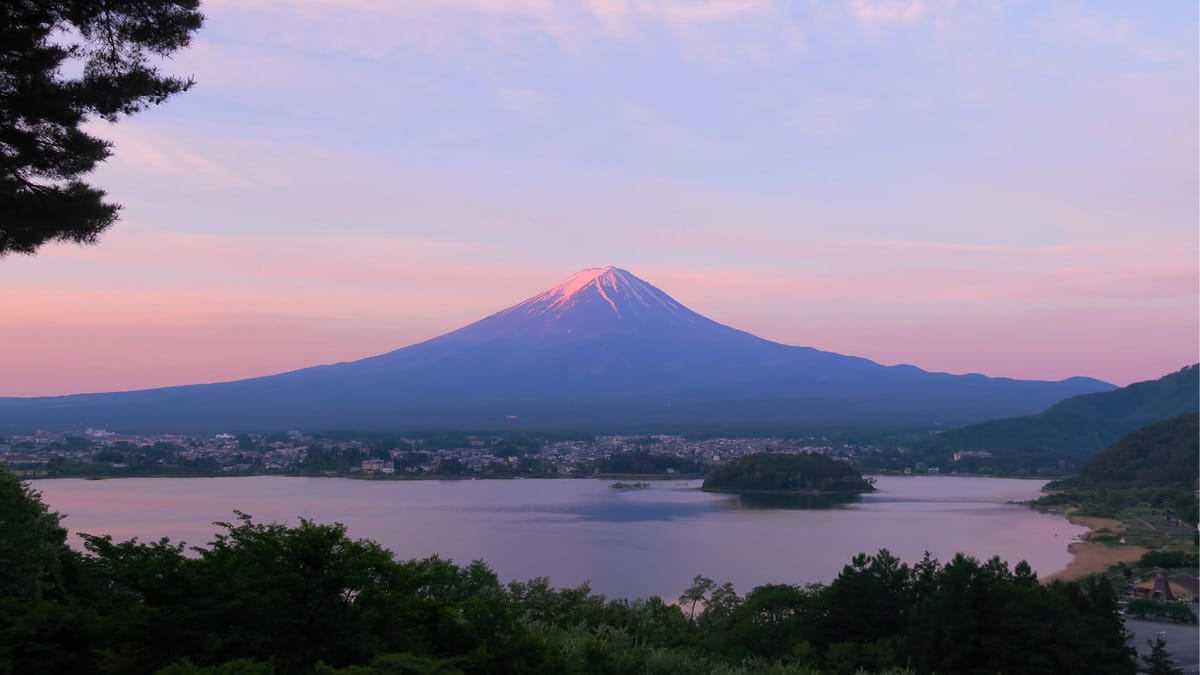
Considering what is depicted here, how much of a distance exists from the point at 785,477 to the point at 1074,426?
27492mm

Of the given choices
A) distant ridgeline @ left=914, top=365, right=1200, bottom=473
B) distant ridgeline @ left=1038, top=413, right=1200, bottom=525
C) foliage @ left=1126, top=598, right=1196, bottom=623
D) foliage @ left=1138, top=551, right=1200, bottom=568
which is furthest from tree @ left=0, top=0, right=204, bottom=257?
distant ridgeline @ left=914, top=365, right=1200, bottom=473

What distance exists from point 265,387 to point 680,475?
146 ft

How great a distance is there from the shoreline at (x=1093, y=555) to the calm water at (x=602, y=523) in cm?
27

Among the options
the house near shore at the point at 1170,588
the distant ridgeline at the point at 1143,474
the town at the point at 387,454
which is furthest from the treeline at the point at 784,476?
the house near shore at the point at 1170,588

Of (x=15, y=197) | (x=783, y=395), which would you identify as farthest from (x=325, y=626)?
(x=783, y=395)

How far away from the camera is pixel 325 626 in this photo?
4.06 meters

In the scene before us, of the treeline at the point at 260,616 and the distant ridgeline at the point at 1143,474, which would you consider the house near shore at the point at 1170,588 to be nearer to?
the treeline at the point at 260,616

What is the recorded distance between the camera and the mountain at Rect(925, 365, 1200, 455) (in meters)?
48.9

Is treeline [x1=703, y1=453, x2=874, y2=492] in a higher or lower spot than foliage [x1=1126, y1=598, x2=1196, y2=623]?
higher

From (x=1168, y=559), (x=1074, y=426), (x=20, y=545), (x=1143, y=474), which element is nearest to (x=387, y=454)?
(x=1143, y=474)

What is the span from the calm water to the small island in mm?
1193

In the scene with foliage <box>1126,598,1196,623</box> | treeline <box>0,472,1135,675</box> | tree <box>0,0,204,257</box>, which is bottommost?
foliage <box>1126,598,1196,623</box>

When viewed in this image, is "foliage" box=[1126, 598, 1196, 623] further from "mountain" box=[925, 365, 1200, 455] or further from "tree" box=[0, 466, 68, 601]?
"mountain" box=[925, 365, 1200, 455]

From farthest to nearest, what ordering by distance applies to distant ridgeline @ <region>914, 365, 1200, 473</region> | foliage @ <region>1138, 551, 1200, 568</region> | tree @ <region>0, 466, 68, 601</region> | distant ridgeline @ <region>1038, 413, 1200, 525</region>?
distant ridgeline @ <region>914, 365, 1200, 473</region>
distant ridgeline @ <region>1038, 413, 1200, 525</region>
foliage @ <region>1138, 551, 1200, 568</region>
tree @ <region>0, 466, 68, 601</region>
